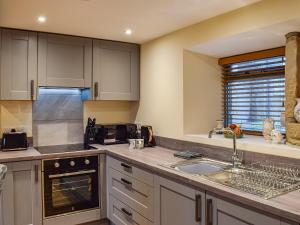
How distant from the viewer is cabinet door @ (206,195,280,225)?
142 centimetres

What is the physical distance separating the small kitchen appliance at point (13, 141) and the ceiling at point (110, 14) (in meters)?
1.09

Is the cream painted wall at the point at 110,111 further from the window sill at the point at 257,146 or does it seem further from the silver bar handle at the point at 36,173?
the window sill at the point at 257,146

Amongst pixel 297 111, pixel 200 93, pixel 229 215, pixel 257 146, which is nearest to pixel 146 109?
pixel 200 93

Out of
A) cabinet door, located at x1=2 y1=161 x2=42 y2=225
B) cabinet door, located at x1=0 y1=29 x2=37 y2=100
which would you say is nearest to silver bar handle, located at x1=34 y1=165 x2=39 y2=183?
cabinet door, located at x1=2 y1=161 x2=42 y2=225

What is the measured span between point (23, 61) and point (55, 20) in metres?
0.63

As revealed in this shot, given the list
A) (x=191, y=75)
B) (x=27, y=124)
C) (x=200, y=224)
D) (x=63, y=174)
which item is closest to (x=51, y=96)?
(x=27, y=124)

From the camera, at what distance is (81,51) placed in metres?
3.18

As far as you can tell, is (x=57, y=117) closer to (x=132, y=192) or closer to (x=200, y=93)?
(x=132, y=192)

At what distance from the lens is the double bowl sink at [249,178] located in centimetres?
158

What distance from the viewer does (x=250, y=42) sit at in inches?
95.7

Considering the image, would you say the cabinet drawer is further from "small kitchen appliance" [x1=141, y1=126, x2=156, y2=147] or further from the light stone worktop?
"small kitchen appliance" [x1=141, y1=126, x2=156, y2=147]

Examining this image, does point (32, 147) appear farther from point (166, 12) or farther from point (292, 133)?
point (292, 133)

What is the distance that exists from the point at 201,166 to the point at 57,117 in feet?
6.12

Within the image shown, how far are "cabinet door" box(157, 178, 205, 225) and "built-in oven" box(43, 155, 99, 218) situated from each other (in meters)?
1.04
